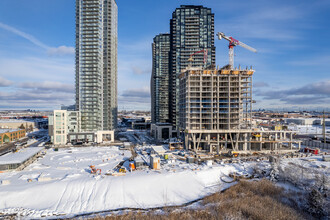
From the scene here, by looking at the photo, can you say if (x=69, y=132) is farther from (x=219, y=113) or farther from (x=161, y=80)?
(x=161, y=80)

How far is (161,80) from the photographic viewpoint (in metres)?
123

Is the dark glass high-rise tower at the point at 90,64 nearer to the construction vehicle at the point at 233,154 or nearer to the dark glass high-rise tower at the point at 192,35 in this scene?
the dark glass high-rise tower at the point at 192,35

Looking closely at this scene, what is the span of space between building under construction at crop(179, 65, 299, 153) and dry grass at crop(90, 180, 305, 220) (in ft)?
89.2

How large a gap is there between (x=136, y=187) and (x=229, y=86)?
42.3m

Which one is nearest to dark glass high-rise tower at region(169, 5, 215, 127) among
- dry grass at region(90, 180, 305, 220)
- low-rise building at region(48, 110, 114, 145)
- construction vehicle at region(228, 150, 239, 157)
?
low-rise building at region(48, 110, 114, 145)

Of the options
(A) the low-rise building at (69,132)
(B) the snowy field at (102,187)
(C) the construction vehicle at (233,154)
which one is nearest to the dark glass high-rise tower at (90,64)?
(A) the low-rise building at (69,132)

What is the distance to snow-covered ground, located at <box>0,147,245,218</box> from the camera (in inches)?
1252

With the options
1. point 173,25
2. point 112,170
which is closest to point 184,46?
point 173,25

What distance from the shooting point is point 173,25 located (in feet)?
341

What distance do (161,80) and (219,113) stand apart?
6320 centimetres

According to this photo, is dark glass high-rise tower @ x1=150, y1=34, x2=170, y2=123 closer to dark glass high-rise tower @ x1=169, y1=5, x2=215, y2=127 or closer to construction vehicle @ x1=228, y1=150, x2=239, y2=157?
dark glass high-rise tower @ x1=169, y1=5, x2=215, y2=127

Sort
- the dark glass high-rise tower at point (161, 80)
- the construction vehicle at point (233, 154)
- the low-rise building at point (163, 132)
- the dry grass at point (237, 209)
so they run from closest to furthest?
the dry grass at point (237, 209), the construction vehicle at point (233, 154), the low-rise building at point (163, 132), the dark glass high-rise tower at point (161, 80)

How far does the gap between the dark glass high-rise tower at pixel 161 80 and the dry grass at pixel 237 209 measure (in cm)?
Result: 8616

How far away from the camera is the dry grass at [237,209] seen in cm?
2769
